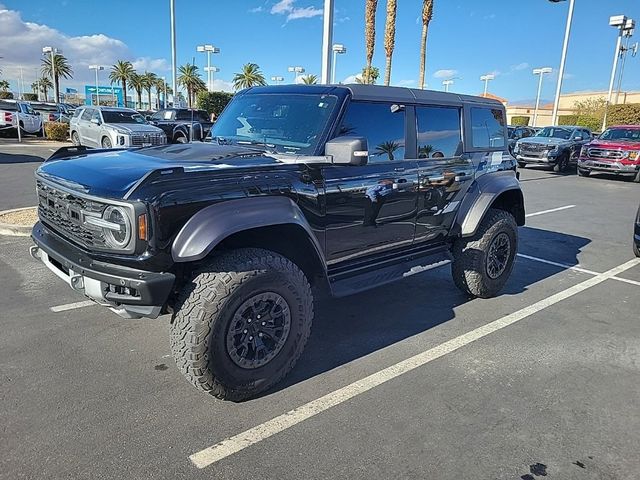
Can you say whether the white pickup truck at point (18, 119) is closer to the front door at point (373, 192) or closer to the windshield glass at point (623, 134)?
the front door at point (373, 192)

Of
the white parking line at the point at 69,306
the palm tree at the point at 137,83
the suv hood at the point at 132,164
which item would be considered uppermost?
the palm tree at the point at 137,83

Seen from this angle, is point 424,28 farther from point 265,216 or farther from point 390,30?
point 265,216

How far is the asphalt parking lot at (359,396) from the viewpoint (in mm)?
2631

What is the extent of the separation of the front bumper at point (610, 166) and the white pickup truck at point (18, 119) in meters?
23.3

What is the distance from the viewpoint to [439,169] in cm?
455

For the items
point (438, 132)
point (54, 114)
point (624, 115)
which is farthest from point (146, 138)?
point (624, 115)

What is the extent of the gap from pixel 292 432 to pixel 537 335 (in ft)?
8.43

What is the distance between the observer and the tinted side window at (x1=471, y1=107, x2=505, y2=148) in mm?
→ 5105

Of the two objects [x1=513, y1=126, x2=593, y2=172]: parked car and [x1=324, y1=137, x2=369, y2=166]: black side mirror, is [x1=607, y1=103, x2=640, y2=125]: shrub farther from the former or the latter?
[x1=324, y1=137, x2=369, y2=166]: black side mirror

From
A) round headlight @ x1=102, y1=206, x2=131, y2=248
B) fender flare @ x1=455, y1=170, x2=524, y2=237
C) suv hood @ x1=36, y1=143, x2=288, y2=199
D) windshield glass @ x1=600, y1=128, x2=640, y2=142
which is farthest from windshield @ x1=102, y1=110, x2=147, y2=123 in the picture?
windshield glass @ x1=600, y1=128, x2=640, y2=142

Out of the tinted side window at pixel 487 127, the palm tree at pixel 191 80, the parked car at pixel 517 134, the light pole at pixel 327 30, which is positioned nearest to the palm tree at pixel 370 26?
the parked car at pixel 517 134

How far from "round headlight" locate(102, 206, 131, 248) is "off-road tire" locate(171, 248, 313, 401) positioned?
0.47 m

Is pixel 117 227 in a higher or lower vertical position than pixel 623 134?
lower

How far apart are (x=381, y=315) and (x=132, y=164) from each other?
2610mm
